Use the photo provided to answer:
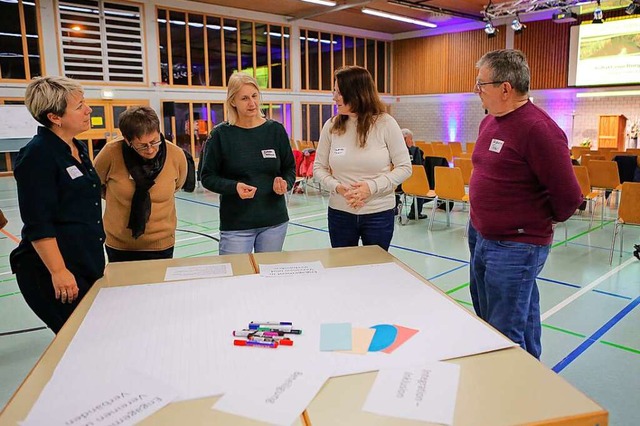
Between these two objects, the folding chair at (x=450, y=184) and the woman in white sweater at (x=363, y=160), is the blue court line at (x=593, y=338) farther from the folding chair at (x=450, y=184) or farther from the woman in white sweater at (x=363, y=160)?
the folding chair at (x=450, y=184)

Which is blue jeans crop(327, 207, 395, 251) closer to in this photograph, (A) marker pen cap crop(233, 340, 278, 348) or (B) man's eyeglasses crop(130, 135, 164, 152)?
(B) man's eyeglasses crop(130, 135, 164, 152)

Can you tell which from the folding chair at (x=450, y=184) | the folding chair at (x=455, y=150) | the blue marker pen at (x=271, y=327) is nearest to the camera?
the blue marker pen at (x=271, y=327)

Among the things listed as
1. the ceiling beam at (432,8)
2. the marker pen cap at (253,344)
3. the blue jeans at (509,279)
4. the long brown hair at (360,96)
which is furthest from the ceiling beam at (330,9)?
the marker pen cap at (253,344)

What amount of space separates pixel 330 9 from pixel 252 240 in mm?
12899

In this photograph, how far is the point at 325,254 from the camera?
2.24 metres

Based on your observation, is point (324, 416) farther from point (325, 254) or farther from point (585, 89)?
point (585, 89)

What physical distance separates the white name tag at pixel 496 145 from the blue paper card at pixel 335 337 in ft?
3.30

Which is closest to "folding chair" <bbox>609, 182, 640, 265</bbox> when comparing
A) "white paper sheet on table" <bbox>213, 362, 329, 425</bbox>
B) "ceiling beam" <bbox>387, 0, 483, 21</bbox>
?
"white paper sheet on table" <bbox>213, 362, 329, 425</bbox>

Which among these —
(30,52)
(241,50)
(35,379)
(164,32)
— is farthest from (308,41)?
(35,379)

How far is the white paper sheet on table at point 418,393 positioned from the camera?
1.02 m

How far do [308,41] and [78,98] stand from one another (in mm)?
Answer: 15551

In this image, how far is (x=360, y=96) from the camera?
2.56 m

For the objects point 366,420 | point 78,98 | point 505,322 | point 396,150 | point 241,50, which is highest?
point 241,50

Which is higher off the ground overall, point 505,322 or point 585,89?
point 585,89
